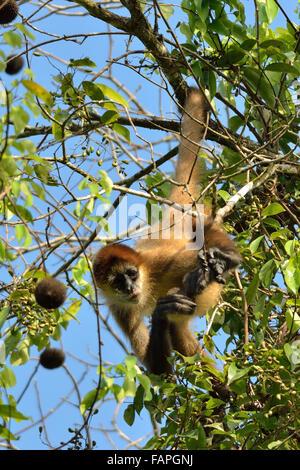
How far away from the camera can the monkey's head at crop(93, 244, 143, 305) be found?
19.3ft

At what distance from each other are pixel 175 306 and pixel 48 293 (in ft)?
4.51

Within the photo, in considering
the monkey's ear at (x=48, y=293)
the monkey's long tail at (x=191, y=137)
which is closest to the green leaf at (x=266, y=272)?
the monkey's ear at (x=48, y=293)

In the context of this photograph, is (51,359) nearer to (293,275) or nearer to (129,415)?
(129,415)

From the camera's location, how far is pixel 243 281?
5.62 meters

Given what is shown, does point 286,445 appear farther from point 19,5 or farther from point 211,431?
point 19,5

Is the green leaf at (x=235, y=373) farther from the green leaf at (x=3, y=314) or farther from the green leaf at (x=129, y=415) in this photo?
the green leaf at (x=3, y=314)

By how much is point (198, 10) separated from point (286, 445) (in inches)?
127

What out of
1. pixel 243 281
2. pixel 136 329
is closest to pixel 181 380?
pixel 243 281

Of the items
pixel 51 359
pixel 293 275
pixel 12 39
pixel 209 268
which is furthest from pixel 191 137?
pixel 12 39

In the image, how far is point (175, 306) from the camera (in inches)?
203

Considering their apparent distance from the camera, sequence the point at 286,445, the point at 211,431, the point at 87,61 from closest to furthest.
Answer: the point at 286,445 → the point at 211,431 → the point at 87,61

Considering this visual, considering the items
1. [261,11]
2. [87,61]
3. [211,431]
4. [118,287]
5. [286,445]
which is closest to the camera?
[286,445]

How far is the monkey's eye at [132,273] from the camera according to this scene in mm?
5918
